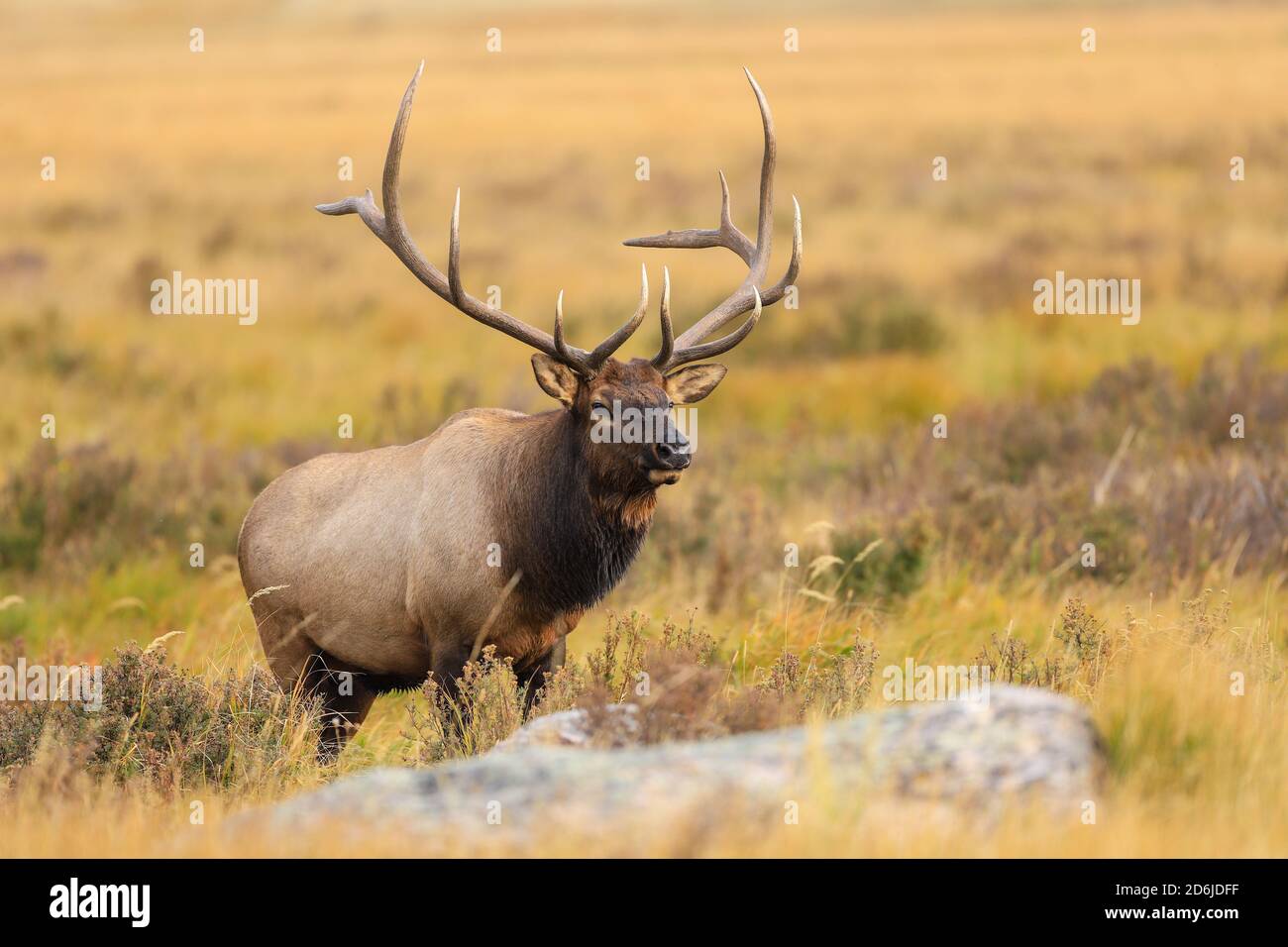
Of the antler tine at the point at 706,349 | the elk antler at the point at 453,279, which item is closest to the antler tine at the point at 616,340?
the elk antler at the point at 453,279

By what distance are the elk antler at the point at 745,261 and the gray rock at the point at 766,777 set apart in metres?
2.20

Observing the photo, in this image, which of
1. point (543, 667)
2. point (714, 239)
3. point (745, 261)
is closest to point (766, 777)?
point (543, 667)

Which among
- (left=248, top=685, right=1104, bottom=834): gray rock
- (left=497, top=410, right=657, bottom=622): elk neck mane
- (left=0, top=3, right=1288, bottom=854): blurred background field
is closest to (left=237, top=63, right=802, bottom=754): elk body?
(left=497, top=410, right=657, bottom=622): elk neck mane

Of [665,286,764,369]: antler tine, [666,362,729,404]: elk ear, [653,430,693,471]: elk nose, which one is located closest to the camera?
[653,430,693,471]: elk nose

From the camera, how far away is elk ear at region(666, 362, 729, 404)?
21.7 ft

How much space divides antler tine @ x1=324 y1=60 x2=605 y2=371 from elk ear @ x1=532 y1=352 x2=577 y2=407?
0.04 metres

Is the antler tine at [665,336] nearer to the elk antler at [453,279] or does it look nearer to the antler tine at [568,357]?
the elk antler at [453,279]

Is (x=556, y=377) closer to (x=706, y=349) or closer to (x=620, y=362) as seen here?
(x=620, y=362)

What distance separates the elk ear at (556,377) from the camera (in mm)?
6367

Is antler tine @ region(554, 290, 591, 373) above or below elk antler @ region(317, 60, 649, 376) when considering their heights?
below

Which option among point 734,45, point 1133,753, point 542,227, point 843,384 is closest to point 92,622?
point 1133,753

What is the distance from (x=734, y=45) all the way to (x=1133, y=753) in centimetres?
6230

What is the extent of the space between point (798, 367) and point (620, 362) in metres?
10.3

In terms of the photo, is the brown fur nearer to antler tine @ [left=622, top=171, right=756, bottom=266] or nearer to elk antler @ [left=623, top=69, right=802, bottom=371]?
elk antler @ [left=623, top=69, right=802, bottom=371]
